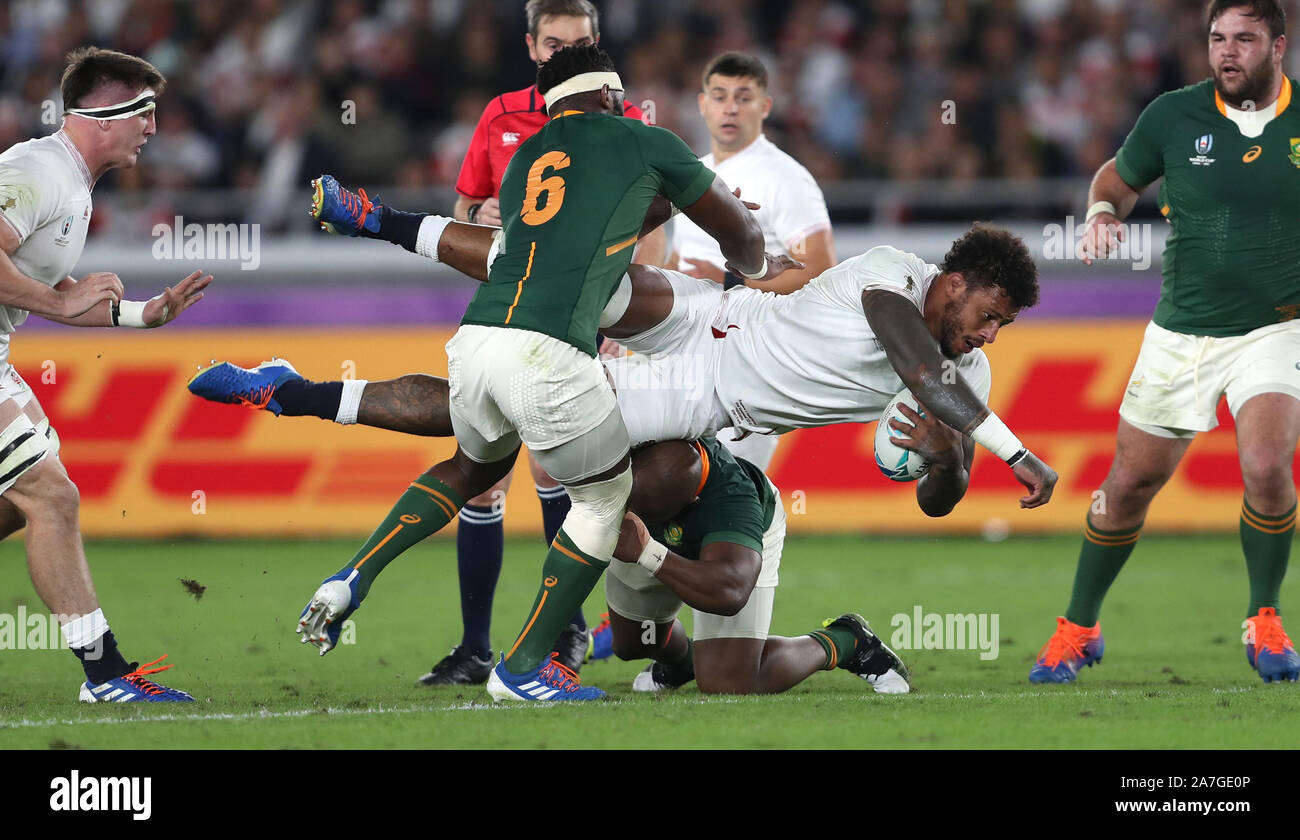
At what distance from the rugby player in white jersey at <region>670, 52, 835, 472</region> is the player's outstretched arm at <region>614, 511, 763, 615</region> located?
1.62 m

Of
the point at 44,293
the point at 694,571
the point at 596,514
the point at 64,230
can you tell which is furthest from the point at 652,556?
the point at 64,230

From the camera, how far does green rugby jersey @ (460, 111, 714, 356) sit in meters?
5.55

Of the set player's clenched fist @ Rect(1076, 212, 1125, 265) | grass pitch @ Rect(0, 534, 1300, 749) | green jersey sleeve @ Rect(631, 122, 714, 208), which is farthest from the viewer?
player's clenched fist @ Rect(1076, 212, 1125, 265)

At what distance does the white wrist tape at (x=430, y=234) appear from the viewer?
20.1 ft

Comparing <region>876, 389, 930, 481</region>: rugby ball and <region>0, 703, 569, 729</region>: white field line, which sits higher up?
<region>876, 389, 930, 481</region>: rugby ball

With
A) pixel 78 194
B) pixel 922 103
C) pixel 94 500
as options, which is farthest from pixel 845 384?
pixel 922 103

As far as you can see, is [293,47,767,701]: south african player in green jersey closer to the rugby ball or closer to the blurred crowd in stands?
the rugby ball

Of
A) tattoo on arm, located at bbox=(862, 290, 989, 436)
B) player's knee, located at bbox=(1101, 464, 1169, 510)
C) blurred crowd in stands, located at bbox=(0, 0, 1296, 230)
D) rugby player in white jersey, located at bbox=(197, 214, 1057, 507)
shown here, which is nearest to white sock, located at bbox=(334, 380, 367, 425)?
rugby player in white jersey, located at bbox=(197, 214, 1057, 507)

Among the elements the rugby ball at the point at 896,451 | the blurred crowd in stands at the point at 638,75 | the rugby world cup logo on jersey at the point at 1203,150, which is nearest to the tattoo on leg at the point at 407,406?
the rugby ball at the point at 896,451

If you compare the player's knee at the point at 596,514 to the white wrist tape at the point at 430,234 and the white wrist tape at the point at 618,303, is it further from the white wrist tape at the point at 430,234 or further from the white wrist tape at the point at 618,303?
the white wrist tape at the point at 430,234

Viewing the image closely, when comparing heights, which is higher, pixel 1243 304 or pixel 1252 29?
pixel 1252 29
